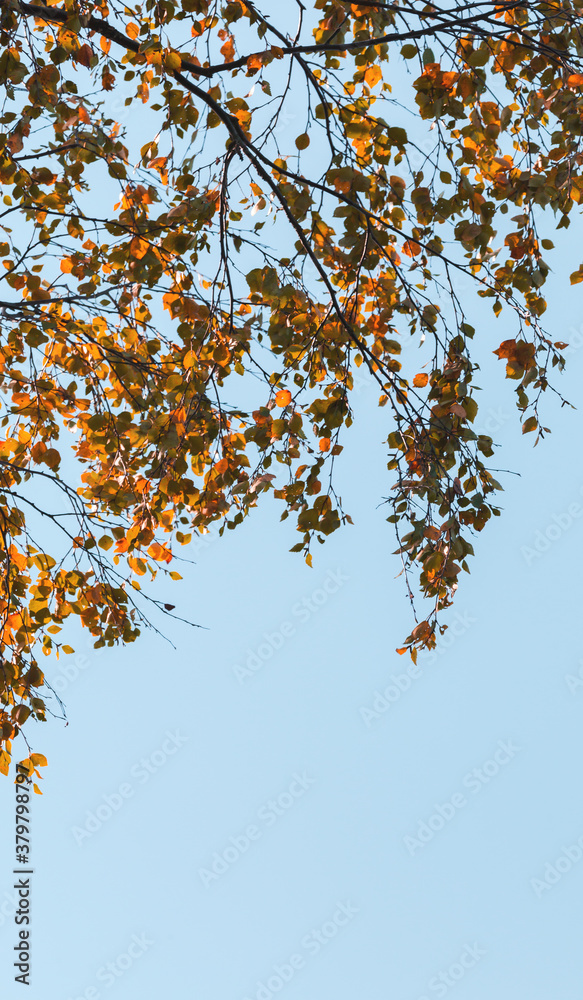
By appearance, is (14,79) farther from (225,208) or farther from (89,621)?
(89,621)

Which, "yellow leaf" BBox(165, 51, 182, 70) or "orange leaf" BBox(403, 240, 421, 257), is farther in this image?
"orange leaf" BBox(403, 240, 421, 257)

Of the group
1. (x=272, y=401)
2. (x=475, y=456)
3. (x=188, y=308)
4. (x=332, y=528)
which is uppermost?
(x=188, y=308)

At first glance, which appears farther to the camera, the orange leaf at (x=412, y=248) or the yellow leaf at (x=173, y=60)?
the orange leaf at (x=412, y=248)

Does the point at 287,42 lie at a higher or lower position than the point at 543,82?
higher

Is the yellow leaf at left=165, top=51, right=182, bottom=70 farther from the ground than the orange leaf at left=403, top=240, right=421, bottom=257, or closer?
farther from the ground

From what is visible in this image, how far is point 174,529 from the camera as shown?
545 cm

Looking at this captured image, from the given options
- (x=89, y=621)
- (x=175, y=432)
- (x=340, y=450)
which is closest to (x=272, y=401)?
(x=340, y=450)

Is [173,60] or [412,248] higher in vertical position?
[173,60]

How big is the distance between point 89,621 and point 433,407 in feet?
8.28

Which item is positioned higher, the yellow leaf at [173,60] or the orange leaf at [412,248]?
the yellow leaf at [173,60]

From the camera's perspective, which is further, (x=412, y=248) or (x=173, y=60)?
(x=412, y=248)

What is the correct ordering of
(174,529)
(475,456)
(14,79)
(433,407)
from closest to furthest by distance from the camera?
1. (14,79)
2. (433,407)
3. (475,456)
4. (174,529)

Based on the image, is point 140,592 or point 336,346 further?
point 140,592

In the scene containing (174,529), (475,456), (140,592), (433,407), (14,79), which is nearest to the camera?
(14,79)
